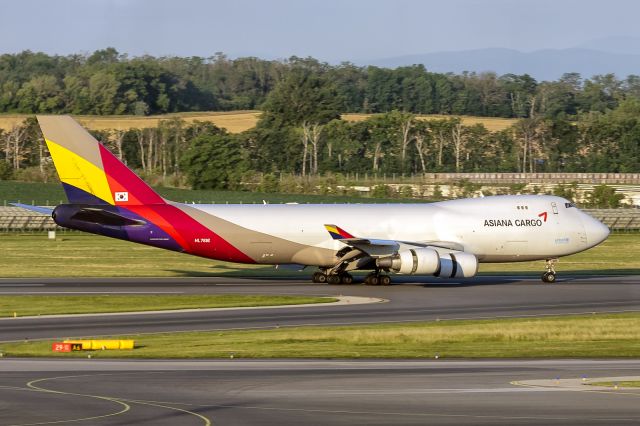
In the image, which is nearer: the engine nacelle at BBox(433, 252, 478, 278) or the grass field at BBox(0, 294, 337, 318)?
the grass field at BBox(0, 294, 337, 318)

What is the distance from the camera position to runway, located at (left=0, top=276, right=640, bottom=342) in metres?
36.1

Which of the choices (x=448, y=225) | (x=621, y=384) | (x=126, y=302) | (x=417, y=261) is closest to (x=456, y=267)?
(x=417, y=261)

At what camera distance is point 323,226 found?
4922 cm

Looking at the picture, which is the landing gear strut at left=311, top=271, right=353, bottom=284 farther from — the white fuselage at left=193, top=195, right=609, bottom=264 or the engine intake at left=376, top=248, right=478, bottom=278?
the engine intake at left=376, top=248, right=478, bottom=278

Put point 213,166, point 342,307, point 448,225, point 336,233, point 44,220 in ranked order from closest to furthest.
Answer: point 342,307
point 336,233
point 448,225
point 44,220
point 213,166

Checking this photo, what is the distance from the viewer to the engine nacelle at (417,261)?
4697 centimetres

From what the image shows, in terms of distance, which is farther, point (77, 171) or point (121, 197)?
point (121, 197)

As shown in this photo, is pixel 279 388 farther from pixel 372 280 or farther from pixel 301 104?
pixel 301 104

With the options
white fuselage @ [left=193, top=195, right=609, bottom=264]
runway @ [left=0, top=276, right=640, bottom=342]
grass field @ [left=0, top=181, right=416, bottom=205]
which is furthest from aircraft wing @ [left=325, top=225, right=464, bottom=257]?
grass field @ [left=0, top=181, right=416, bottom=205]

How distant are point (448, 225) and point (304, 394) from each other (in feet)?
93.4

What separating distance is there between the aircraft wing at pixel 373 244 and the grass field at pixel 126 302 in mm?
5039

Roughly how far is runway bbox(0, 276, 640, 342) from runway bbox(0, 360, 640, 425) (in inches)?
327

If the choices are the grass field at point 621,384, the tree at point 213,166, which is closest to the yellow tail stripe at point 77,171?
the grass field at point 621,384

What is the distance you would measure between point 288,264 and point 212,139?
7028 cm
